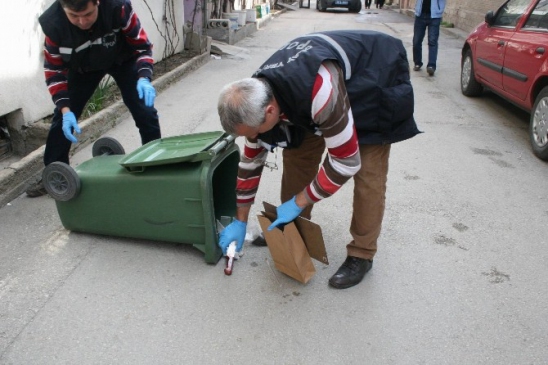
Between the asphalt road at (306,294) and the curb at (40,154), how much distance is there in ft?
0.41

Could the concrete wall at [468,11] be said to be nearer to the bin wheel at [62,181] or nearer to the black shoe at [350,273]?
the black shoe at [350,273]

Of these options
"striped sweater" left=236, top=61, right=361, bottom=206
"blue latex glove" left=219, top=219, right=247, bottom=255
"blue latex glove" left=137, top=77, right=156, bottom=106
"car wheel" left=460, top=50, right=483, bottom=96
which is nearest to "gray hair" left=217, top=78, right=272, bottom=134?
"striped sweater" left=236, top=61, right=361, bottom=206

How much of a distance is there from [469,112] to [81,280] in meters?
5.13

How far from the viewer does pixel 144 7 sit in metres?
7.04

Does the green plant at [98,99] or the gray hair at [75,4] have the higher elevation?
the gray hair at [75,4]

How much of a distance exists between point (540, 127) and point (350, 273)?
3030mm

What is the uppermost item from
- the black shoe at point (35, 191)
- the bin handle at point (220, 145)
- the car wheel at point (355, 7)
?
the car wheel at point (355, 7)

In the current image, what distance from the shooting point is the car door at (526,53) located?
4551 mm

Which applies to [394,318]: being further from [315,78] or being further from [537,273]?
[315,78]

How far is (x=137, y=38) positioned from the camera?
3162mm

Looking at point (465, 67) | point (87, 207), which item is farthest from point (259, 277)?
point (465, 67)

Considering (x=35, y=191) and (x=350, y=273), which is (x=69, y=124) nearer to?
(x=35, y=191)

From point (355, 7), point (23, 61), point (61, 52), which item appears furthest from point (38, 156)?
point (355, 7)

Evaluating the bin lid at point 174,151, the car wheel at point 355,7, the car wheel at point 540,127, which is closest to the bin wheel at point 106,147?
the bin lid at point 174,151
